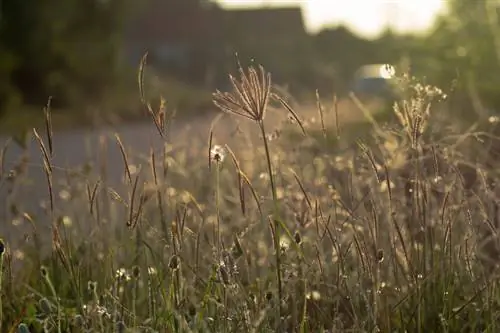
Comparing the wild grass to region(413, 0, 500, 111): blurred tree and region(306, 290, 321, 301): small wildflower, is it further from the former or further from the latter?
region(413, 0, 500, 111): blurred tree

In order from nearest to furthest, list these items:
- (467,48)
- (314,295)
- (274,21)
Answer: (314,295) → (467,48) → (274,21)

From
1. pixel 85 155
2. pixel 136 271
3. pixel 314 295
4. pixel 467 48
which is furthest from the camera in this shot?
pixel 467 48

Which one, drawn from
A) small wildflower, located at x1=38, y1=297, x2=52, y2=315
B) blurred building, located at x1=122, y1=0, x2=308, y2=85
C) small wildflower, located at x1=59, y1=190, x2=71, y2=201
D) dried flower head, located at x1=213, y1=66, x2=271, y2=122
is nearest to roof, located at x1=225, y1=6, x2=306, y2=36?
blurred building, located at x1=122, y1=0, x2=308, y2=85

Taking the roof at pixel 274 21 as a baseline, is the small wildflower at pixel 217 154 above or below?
below

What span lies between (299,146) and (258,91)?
182 centimetres

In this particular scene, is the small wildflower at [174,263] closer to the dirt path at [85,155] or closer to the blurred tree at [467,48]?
the dirt path at [85,155]

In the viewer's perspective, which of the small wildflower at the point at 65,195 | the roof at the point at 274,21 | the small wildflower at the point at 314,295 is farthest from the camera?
the roof at the point at 274,21

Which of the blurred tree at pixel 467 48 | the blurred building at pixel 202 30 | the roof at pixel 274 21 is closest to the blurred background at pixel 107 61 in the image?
the blurred tree at pixel 467 48

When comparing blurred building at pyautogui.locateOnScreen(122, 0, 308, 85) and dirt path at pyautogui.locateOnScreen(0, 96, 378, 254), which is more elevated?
blurred building at pyautogui.locateOnScreen(122, 0, 308, 85)

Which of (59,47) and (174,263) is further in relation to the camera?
(59,47)

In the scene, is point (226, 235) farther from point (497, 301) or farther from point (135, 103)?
point (135, 103)

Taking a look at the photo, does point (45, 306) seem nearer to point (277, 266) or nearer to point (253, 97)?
point (277, 266)

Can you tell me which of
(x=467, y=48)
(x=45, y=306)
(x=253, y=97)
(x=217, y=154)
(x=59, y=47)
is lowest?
(x=45, y=306)

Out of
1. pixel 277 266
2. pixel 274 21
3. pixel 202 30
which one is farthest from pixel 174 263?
pixel 274 21
